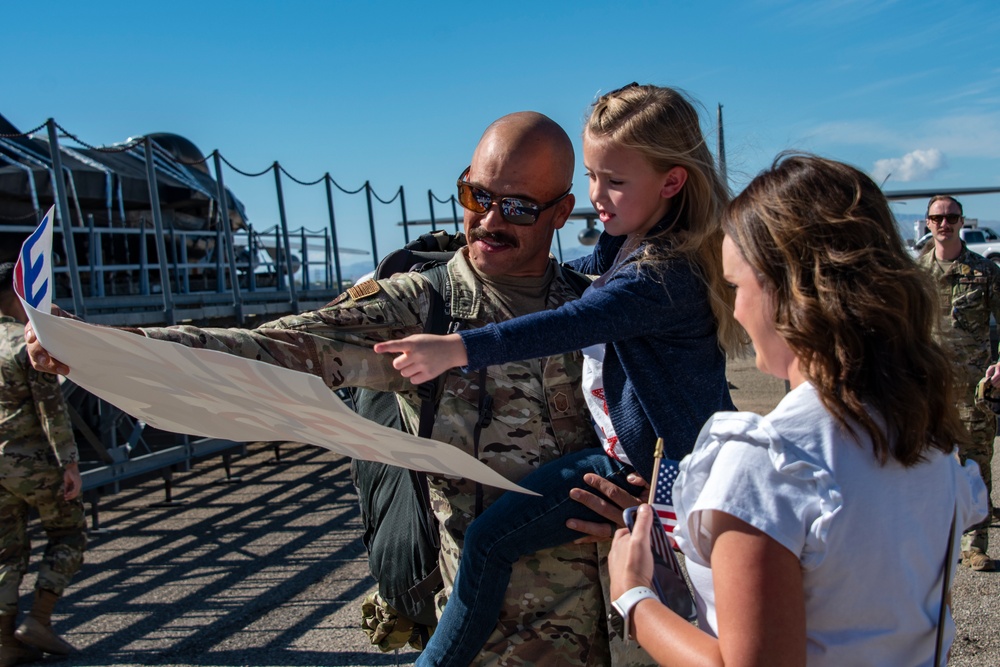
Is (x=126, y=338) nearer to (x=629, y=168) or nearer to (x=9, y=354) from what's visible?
(x=629, y=168)

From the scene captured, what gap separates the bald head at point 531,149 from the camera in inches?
93.4

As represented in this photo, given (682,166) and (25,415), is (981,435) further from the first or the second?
(25,415)

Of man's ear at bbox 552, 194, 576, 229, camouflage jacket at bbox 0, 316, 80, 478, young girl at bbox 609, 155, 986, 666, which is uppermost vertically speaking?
man's ear at bbox 552, 194, 576, 229

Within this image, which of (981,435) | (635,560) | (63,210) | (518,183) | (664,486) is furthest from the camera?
(63,210)

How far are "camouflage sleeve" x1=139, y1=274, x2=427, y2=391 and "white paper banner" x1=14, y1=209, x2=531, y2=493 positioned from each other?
0.61ft

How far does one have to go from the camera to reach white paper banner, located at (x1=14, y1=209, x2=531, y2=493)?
65.2 inches

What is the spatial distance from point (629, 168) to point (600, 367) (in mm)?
488

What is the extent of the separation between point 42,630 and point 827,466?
508 centimetres

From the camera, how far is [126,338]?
1.66 m

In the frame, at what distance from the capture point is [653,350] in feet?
6.70

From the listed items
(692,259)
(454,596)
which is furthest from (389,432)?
(692,259)

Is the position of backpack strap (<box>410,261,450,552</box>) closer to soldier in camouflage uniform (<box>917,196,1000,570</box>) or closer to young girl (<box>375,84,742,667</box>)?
young girl (<box>375,84,742,667</box>)

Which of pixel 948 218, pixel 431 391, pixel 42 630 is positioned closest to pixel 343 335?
pixel 431 391

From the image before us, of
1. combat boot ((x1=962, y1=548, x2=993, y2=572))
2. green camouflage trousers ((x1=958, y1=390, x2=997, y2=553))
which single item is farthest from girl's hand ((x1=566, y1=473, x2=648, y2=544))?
green camouflage trousers ((x1=958, y1=390, x2=997, y2=553))
